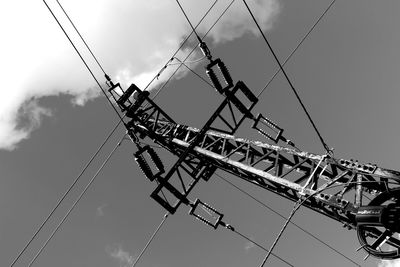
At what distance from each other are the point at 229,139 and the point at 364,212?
15.6ft

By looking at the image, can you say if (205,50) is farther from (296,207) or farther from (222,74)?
(296,207)

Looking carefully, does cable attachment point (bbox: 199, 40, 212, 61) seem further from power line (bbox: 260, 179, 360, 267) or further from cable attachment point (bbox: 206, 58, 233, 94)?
power line (bbox: 260, 179, 360, 267)

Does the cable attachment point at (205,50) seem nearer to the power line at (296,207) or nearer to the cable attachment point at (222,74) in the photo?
the cable attachment point at (222,74)

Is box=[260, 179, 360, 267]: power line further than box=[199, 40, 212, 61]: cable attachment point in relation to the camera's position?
No

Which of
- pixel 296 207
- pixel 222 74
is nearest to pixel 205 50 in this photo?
pixel 222 74

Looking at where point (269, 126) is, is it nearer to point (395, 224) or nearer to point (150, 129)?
point (150, 129)

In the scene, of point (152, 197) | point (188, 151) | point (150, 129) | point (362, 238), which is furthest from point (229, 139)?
point (362, 238)

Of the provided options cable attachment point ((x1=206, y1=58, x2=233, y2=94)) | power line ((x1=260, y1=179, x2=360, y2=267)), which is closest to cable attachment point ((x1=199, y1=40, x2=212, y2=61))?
cable attachment point ((x1=206, y1=58, x2=233, y2=94))

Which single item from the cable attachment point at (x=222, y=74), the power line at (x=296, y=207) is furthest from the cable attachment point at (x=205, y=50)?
the power line at (x=296, y=207)

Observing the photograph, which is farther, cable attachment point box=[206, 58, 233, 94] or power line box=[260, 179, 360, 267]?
cable attachment point box=[206, 58, 233, 94]

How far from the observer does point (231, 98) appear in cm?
1173

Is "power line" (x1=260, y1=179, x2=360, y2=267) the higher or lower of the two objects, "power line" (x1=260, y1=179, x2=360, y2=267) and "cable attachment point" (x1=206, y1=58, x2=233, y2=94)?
the lower

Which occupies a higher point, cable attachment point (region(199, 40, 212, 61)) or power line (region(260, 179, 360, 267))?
cable attachment point (region(199, 40, 212, 61))

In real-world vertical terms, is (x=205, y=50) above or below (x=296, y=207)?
above
